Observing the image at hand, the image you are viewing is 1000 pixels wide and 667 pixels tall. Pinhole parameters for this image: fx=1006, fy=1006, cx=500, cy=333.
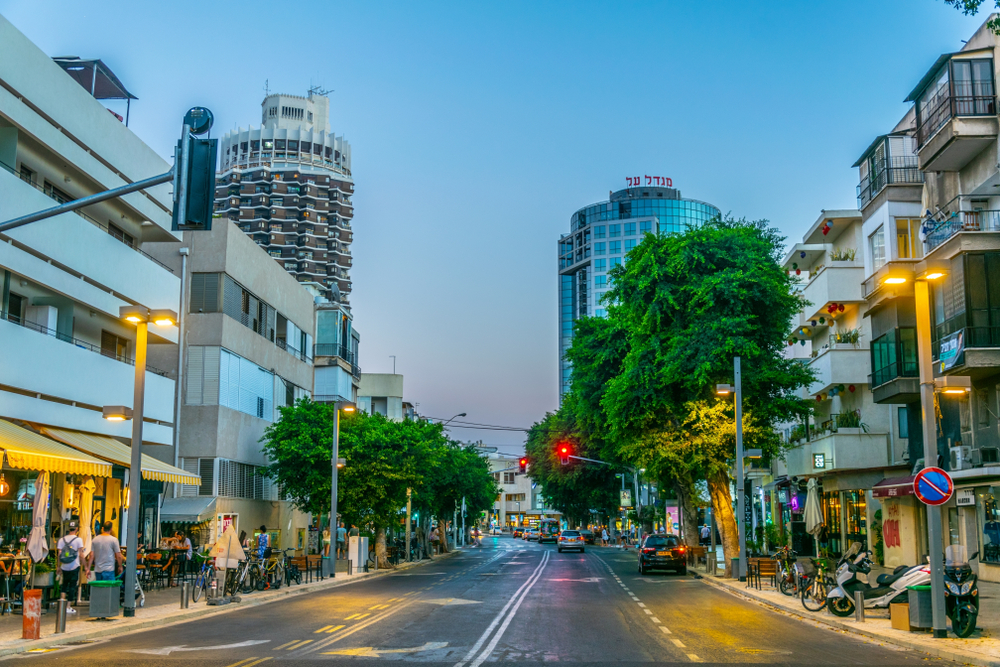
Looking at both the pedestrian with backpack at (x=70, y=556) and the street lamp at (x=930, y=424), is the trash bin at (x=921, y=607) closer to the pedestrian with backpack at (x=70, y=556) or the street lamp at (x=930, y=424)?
the street lamp at (x=930, y=424)

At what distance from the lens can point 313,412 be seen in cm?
4419

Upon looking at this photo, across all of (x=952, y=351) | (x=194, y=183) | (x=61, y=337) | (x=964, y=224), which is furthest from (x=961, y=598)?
(x=61, y=337)

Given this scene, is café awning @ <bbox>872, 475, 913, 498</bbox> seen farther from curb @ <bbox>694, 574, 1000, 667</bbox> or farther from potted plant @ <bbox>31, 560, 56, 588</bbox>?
potted plant @ <bbox>31, 560, 56, 588</bbox>

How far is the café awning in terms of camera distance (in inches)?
1422

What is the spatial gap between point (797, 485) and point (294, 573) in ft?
109

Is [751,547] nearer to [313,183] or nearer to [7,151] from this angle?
[7,151]

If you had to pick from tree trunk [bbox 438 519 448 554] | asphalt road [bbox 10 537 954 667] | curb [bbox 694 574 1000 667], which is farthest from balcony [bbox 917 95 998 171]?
tree trunk [bbox 438 519 448 554]

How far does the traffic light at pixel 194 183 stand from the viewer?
10.7 m

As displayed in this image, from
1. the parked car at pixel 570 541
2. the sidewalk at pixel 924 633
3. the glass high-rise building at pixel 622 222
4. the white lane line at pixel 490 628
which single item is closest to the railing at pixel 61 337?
the white lane line at pixel 490 628

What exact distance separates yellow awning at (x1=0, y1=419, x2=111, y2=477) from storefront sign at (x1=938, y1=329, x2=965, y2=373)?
2414 centimetres

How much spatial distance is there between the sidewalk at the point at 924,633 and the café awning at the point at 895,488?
7.69 metres

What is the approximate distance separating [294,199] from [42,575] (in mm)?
139326

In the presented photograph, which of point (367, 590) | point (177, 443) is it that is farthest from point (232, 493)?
point (367, 590)

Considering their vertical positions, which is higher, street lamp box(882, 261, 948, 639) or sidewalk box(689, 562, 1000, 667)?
street lamp box(882, 261, 948, 639)
